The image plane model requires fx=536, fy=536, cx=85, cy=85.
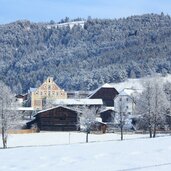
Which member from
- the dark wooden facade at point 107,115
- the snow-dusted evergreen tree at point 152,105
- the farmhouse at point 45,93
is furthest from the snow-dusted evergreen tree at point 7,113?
the farmhouse at point 45,93

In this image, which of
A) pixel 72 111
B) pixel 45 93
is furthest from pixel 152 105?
pixel 45 93

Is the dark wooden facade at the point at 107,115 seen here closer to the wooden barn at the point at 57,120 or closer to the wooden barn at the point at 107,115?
the wooden barn at the point at 107,115

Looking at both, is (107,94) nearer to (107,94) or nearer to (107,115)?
(107,94)

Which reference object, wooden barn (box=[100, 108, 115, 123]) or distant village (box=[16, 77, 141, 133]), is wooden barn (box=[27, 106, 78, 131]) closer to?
distant village (box=[16, 77, 141, 133])

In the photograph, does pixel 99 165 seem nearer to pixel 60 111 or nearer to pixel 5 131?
pixel 5 131

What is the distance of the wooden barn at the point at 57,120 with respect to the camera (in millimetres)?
72125

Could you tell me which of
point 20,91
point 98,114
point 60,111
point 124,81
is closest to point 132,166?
point 60,111

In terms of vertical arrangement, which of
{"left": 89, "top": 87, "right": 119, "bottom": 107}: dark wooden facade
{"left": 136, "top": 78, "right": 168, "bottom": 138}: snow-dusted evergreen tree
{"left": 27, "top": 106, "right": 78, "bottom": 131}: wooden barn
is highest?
{"left": 89, "top": 87, "right": 119, "bottom": 107}: dark wooden facade

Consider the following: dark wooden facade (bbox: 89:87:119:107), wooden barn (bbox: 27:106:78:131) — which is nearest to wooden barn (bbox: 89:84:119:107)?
dark wooden facade (bbox: 89:87:119:107)

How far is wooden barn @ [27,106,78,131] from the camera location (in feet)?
237

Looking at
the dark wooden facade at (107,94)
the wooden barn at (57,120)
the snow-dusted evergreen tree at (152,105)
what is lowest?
the wooden barn at (57,120)

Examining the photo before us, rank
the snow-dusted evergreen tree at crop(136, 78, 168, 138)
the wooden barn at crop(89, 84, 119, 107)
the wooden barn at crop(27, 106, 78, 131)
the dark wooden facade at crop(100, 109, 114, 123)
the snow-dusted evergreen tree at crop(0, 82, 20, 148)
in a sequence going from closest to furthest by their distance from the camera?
1. the snow-dusted evergreen tree at crop(0, 82, 20, 148)
2. the snow-dusted evergreen tree at crop(136, 78, 168, 138)
3. the wooden barn at crop(27, 106, 78, 131)
4. the dark wooden facade at crop(100, 109, 114, 123)
5. the wooden barn at crop(89, 84, 119, 107)

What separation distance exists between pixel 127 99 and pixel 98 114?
44.0 ft

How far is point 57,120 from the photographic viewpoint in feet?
238
